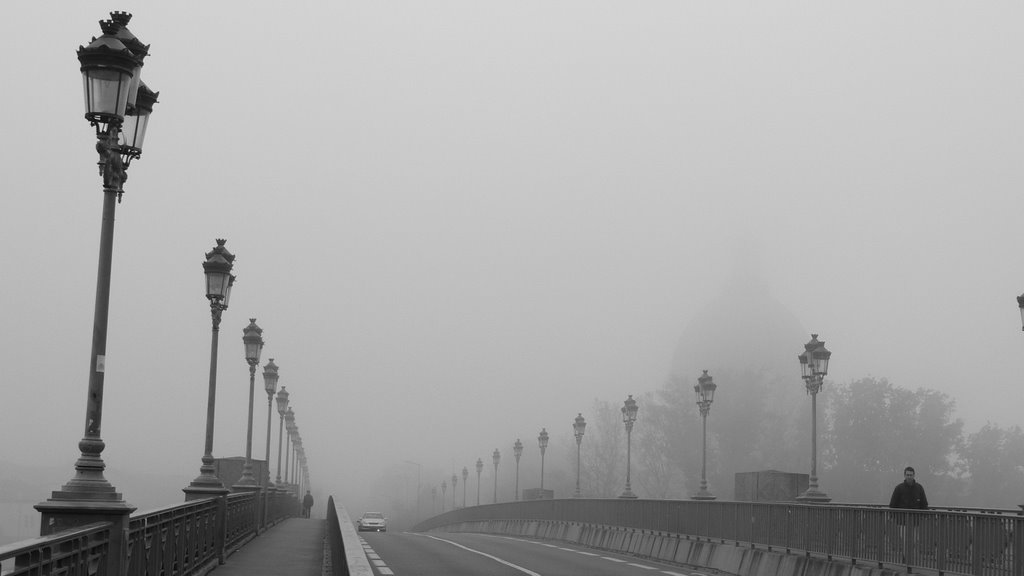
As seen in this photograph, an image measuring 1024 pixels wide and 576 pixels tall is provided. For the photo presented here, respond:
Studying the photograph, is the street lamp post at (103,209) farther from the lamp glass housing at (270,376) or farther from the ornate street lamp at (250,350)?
the lamp glass housing at (270,376)

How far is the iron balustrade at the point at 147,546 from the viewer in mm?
7441

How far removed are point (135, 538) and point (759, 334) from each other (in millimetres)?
147555

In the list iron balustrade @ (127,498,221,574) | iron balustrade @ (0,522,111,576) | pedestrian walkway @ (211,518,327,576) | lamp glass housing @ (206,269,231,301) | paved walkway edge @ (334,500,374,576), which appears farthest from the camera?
lamp glass housing @ (206,269,231,301)

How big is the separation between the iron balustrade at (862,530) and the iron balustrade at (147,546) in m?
9.75

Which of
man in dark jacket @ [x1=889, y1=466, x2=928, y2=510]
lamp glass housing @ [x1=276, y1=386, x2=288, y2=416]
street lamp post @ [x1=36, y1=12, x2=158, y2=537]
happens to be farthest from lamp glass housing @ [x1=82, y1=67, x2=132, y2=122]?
lamp glass housing @ [x1=276, y1=386, x2=288, y2=416]

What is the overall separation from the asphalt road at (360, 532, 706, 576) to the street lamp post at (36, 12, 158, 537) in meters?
12.0

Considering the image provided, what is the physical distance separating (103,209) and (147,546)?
10.6ft

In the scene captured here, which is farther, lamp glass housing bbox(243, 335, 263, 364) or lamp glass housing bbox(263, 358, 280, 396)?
lamp glass housing bbox(263, 358, 280, 396)

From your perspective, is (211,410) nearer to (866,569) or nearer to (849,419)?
(866,569)

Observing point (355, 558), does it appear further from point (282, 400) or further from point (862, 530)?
point (282, 400)

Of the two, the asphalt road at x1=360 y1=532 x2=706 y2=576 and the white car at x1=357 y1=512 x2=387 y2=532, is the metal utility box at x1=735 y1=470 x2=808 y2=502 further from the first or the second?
the white car at x1=357 y1=512 x2=387 y2=532

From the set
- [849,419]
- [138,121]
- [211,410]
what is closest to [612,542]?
[211,410]

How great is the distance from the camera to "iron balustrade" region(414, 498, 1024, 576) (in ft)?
51.0

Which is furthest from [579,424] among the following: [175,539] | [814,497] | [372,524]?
[175,539]
